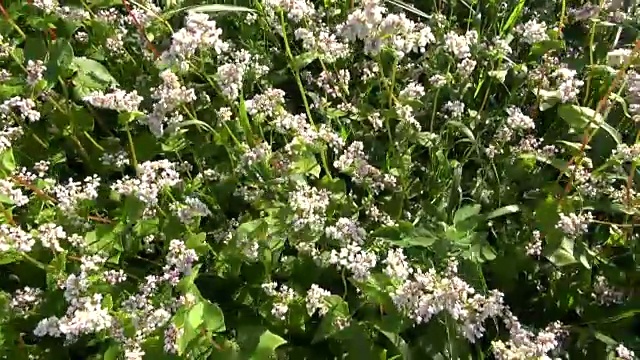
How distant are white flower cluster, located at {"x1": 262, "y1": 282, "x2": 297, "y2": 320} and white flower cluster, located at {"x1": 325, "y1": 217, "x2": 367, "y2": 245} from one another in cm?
16

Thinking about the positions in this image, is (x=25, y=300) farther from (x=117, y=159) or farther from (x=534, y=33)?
(x=534, y=33)

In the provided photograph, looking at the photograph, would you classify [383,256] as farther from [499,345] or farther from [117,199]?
[117,199]

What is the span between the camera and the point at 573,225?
6.36 feet

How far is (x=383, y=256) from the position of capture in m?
2.03

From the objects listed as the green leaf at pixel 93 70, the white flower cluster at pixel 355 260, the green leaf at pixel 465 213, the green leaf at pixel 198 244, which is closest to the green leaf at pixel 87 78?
the green leaf at pixel 93 70

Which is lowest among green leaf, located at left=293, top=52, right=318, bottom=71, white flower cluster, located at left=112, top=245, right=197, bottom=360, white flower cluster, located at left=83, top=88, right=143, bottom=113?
white flower cluster, located at left=112, top=245, right=197, bottom=360

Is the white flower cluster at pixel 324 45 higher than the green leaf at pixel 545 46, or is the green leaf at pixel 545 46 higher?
the green leaf at pixel 545 46

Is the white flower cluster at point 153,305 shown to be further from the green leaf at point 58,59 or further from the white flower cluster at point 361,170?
the green leaf at point 58,59

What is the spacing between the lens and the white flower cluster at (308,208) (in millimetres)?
1938

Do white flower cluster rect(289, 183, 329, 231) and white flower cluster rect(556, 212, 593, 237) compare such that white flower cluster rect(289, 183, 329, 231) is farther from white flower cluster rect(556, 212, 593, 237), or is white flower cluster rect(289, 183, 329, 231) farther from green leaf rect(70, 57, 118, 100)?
green leaf rect(70, 57, 118, 100)

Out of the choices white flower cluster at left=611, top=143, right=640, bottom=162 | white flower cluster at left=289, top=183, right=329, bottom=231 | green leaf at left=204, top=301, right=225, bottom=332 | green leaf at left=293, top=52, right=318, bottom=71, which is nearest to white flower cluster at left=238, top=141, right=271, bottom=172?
white flower cluster at left=289, top=183, right=329, bottom=231

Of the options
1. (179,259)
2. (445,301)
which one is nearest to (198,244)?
(179,259)

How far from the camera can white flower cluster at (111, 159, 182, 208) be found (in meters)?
1.88

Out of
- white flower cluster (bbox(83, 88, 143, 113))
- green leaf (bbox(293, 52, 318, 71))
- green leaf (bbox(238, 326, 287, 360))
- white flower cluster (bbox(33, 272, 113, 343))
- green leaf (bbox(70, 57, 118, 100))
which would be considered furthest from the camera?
green leaf (bbox(70, 57, 118, 100))
